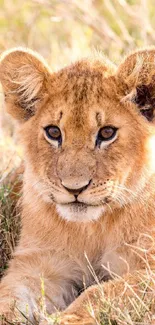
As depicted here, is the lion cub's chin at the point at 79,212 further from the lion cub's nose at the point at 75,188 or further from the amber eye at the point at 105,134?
the amber eye at the point at 105,134

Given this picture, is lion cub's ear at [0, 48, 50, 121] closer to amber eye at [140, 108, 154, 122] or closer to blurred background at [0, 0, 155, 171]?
amber eye at [140, 108, 154, 122]

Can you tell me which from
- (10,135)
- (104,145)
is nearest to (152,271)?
(104,145)

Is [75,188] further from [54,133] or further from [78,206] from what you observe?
[54,133]

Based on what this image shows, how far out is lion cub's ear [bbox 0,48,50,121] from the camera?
15.4ft

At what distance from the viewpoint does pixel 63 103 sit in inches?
177

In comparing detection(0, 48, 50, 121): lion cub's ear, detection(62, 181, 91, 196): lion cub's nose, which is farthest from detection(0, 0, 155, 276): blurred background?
detection(62, 181, 91, 196): lion cub's nose

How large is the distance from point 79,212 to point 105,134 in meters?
0.42

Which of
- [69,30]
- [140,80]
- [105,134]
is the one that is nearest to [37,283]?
[105,134]

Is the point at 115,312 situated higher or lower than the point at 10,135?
lower

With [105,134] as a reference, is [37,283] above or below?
below

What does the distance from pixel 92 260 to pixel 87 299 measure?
1.95 ft

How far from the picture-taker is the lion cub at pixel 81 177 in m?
4.29

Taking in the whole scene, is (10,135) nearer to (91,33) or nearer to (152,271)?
(91,33)

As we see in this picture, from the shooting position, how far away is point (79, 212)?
4289 mm
